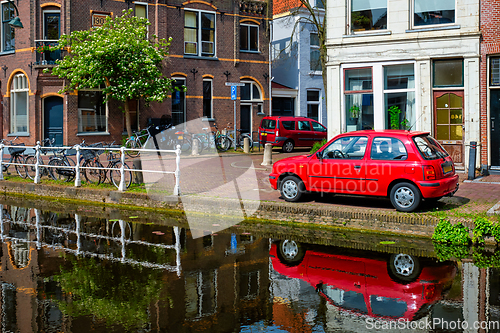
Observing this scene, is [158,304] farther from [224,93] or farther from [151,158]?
[224,93]

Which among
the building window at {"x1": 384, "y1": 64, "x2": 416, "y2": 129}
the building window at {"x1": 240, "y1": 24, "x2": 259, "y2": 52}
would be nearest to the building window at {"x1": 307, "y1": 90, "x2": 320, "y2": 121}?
the building window at {"x1": 240, "y1": 24, "x2": 259, "y2": 52}

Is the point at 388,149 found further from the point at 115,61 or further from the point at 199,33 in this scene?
the point at 199,33

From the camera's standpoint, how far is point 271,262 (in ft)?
23.4

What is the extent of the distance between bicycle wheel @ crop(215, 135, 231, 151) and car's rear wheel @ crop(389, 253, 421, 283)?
59.0ft

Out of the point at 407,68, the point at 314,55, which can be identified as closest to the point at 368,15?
the point at 407,68

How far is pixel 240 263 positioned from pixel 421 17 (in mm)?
11622

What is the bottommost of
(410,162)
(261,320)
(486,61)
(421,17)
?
(261,320)

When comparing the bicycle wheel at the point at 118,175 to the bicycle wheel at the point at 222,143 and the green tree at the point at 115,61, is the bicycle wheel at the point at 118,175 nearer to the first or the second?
the green tree at the point at 115,61

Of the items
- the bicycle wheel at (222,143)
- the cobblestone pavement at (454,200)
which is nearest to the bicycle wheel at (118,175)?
the cobblestone pavement at (454,200)

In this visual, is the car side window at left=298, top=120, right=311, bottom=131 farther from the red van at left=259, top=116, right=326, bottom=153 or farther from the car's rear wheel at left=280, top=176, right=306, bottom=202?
the car's rear wheel at left=280, top=176, right=306, bottom=202

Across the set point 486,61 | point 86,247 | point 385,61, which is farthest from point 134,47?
point 86,247

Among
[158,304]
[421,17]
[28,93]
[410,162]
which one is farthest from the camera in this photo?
[28,93]

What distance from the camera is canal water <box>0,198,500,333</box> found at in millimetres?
4867

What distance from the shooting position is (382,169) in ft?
31.0
